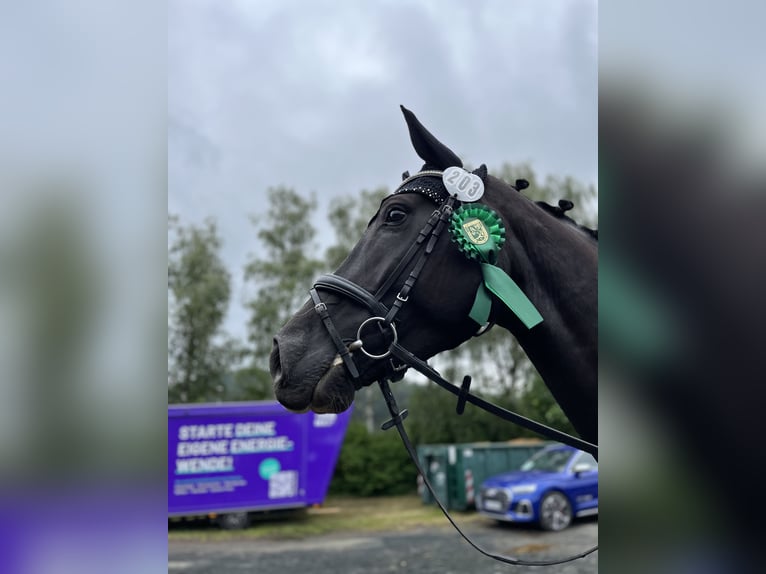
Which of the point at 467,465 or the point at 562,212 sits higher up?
the point at 562,212

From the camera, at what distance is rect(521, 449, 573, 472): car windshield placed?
13078mm

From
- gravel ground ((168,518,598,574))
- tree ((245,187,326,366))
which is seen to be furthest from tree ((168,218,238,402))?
gravel ground ((168,518,598,574))

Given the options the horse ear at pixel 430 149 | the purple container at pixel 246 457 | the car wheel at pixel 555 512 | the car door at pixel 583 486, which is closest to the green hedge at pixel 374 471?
the purple container at pixel 246 457

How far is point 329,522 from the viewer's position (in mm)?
15078

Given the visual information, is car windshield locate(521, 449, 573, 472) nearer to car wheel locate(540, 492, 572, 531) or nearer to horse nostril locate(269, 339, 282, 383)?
car wheel locate(540, 492, 572, 531)

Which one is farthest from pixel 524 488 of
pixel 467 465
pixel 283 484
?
pixel 283 484

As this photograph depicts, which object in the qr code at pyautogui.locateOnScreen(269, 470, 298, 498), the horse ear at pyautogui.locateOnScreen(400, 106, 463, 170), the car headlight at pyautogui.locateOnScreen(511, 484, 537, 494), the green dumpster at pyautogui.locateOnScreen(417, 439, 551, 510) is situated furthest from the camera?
the green dumpster at pyautogui.locateOnScreen(417, 439, 551, 510)

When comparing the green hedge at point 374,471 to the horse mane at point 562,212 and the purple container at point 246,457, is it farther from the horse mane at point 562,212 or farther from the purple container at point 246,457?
the horse mane at point 562,212

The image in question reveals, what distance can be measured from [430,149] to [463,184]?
24 centimetres

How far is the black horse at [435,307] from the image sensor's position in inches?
88.1

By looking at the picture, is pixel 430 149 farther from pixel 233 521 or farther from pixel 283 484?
pixel 233 521

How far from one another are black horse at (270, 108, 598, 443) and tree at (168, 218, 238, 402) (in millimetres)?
22492
